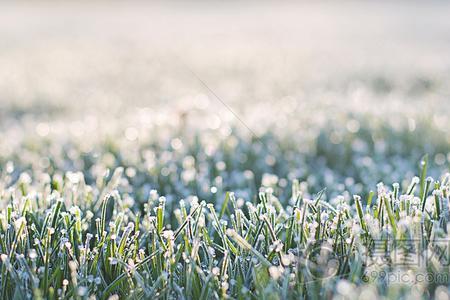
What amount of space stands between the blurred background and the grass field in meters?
0.02

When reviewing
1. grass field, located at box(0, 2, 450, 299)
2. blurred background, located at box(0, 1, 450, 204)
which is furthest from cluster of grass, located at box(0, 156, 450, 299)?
blurred background, located at box(0, 1, 450, 204)

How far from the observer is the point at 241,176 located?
341 cm

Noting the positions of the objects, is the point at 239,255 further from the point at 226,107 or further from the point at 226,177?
the point at 226,107

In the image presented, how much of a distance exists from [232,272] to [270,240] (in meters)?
0.21

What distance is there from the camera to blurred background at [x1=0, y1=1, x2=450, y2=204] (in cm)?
362

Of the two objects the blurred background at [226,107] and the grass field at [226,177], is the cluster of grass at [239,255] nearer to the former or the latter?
the grass field at [226,177]

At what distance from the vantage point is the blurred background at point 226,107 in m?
3.62

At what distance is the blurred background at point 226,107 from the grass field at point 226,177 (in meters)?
0.02

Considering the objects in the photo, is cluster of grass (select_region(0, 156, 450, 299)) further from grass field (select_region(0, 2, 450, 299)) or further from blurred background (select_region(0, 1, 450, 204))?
blurred background (select_region(0, 1, 450, 204))

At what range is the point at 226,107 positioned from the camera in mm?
5000

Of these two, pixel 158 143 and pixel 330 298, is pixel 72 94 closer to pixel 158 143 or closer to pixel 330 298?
pixel 158 143

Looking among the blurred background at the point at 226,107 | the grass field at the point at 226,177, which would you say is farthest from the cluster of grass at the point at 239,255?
the blurred background at the point at 226,107

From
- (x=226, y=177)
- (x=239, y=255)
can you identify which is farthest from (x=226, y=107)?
(x=239, y=255)

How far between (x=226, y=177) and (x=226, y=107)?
1614mm
